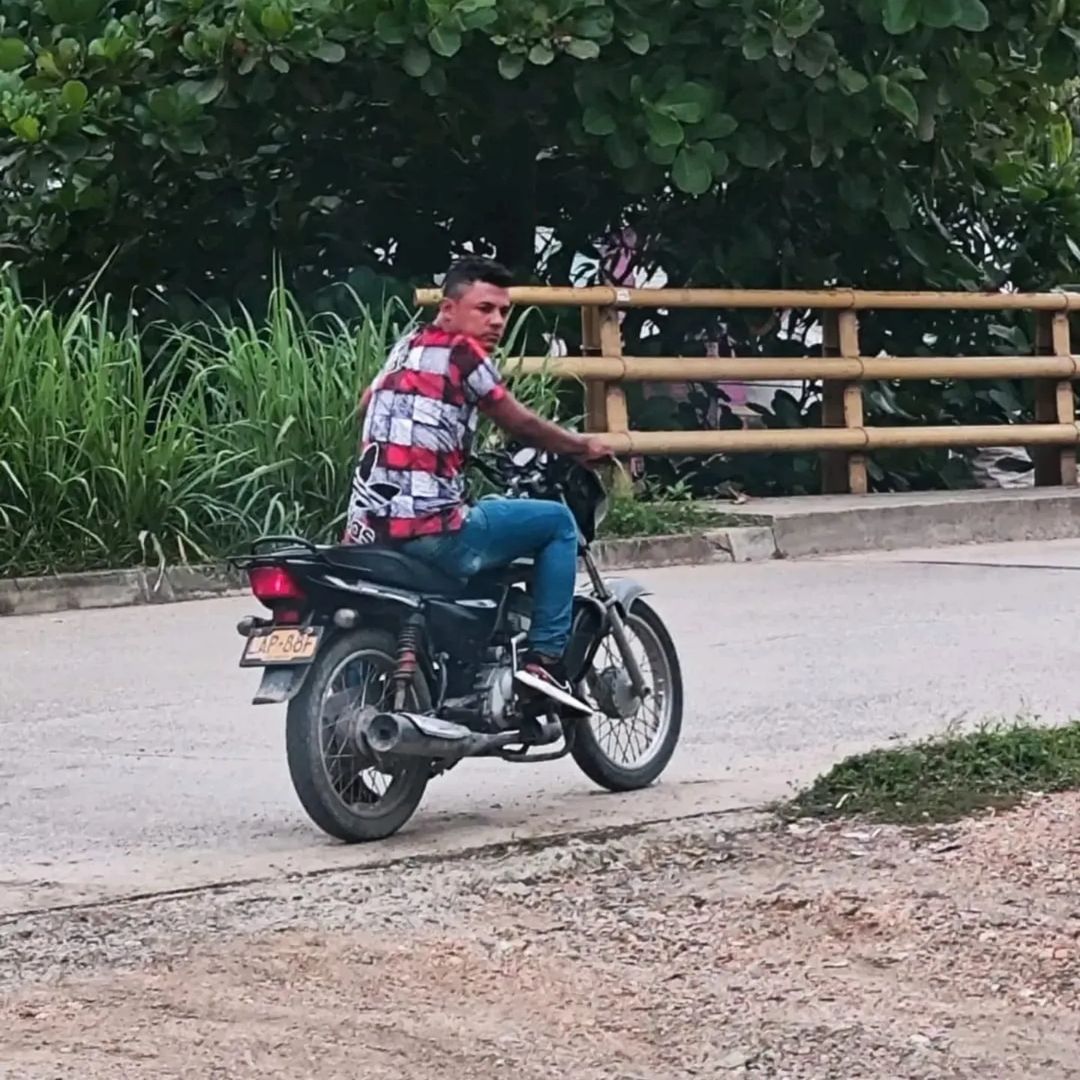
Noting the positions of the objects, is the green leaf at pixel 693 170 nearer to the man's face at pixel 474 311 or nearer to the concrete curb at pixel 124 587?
the concrete curb at pixel 124 587

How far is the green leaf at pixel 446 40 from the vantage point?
1325 centimetres

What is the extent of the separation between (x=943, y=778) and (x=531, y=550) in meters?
1.25

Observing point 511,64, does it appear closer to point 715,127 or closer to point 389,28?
point 389,28

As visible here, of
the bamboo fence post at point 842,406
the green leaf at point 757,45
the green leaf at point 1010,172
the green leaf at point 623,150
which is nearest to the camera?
the green leaf at point 757,45

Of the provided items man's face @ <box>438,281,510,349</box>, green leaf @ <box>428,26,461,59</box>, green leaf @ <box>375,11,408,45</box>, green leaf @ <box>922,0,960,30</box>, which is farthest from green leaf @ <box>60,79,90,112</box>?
man's face @ <box>438,281,510,349</box>

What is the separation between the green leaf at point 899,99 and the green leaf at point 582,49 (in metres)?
1.78

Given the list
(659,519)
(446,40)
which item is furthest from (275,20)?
(659,519)

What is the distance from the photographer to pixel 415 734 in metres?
6.52

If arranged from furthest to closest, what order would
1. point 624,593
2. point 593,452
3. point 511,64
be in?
point 511,64 < point 624,593 < point 593,452

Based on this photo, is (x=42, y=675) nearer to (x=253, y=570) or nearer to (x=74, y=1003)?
(x=253, y=570)

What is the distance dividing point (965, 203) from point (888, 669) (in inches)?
324

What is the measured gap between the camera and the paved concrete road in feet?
21.5

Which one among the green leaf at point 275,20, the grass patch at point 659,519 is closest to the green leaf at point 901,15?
the grass patch at point 659,519

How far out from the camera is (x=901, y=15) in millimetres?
→ 13734
